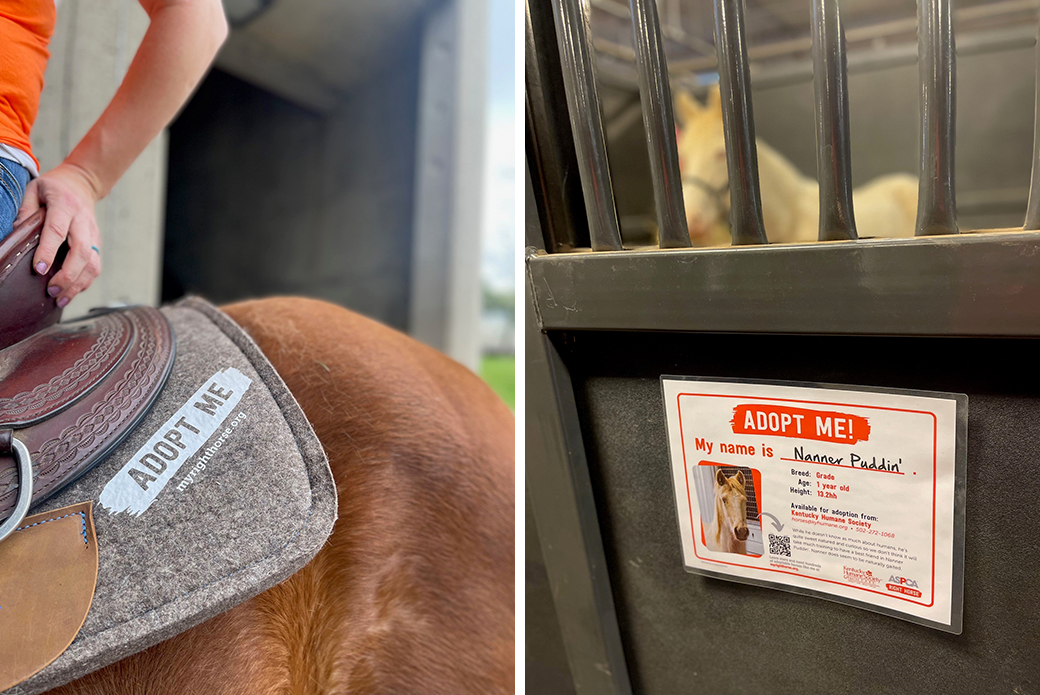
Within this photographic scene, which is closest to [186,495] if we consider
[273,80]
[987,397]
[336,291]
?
[987,397]

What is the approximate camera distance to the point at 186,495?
17.9 inches

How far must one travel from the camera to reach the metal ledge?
32 centimetres

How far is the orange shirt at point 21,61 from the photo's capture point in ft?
1.70

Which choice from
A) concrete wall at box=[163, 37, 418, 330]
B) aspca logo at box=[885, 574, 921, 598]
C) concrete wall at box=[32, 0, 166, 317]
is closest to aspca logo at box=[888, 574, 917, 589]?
aspca logo at box=[885, 574, 921, 598]

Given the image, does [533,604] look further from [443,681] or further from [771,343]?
[771,343]

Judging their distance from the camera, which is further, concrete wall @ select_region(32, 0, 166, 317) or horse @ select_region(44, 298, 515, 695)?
concrete wall @ select_region(32, 0, 166, 317)

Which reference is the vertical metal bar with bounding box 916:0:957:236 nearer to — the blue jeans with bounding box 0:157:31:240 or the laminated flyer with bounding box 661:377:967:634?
the laminated flyer with bounding box 661:377:967:634

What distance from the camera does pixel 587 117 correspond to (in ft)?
1.51

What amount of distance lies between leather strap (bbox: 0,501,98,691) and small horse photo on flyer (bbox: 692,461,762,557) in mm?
446

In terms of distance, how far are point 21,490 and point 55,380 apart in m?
0.12

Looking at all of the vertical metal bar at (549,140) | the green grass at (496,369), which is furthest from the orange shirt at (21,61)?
the green grass at (496,369)

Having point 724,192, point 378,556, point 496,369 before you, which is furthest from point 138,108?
point 724,192

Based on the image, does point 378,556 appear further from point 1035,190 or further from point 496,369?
point 496,369

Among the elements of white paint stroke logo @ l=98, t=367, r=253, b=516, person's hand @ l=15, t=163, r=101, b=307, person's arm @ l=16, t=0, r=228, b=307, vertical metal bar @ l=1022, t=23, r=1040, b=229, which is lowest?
white paint stroke logo @ l=98, t=367, r=253, b=516
